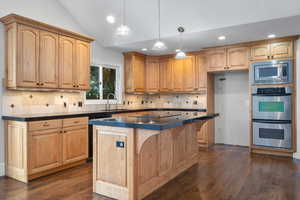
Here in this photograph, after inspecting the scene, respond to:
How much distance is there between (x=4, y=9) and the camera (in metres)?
3.51

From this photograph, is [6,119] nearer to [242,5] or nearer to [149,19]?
[149,19]

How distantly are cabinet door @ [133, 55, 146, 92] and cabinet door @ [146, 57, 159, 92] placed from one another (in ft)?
0.48

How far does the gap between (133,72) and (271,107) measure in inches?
135

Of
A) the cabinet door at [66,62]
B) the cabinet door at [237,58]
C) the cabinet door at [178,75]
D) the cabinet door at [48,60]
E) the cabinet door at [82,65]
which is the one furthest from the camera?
the cabinet door at [178,75]

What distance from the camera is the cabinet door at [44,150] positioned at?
318 centimetres

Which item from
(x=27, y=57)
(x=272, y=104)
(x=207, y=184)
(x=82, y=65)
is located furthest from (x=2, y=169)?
(x=272, y=104)

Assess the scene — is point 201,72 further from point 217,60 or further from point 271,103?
point 271,103

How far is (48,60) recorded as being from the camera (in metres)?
3.71

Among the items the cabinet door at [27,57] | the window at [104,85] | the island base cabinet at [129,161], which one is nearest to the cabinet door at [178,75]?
the window at [104,85]

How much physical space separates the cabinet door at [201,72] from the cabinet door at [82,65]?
2.86 metres

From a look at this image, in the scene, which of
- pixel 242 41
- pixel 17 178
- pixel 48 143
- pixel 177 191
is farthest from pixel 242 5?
pixel 17 178

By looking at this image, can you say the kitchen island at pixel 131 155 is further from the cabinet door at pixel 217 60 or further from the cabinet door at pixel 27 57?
the cabinet door at pixel 217 60

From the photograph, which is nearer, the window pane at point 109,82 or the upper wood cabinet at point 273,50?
the upper wood cabinet at point 273,50

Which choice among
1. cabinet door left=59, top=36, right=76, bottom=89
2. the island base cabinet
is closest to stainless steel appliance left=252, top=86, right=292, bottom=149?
the island base cabinet
